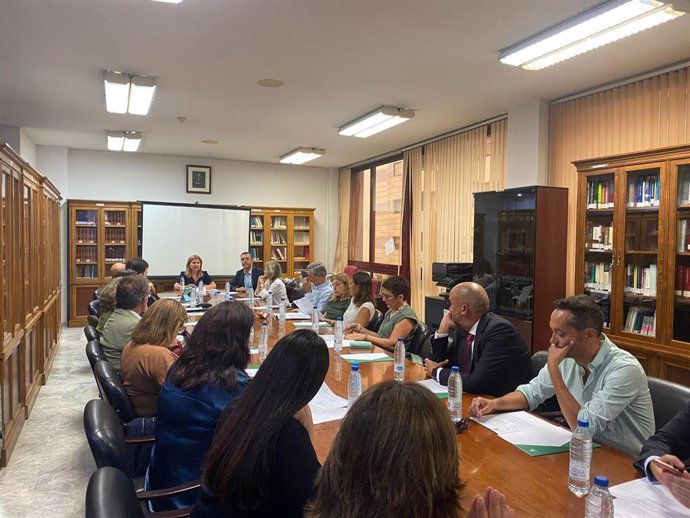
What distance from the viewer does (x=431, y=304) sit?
6227mm

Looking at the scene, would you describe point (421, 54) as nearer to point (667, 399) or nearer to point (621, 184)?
point (621, 184)

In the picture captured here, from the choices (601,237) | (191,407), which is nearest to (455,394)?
(191,407)

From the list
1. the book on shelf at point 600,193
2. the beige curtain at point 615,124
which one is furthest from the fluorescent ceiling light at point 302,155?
the book on shelf at point 600,193

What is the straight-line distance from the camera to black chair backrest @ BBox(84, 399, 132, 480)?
67.4 inches

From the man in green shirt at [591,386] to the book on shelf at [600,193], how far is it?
2.40 m

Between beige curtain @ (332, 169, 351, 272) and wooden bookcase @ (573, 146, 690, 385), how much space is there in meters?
5.76

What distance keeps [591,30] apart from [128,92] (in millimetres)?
3976

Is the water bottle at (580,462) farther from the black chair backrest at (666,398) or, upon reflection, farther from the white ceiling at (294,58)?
the white ceiling at (294,58)

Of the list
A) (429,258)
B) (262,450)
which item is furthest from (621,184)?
(262,450)

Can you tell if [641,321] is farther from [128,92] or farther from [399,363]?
[128,92]

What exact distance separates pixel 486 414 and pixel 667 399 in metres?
0.76

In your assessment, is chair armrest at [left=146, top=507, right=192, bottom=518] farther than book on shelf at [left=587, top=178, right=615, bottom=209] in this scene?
No

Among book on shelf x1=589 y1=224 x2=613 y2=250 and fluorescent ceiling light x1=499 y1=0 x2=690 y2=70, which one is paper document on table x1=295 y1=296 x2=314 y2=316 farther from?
fluorescent ceiling light x1=499 y1=0 x2=690 y2=70

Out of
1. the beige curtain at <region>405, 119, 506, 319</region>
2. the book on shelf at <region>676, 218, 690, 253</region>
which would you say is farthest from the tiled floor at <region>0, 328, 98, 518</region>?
the beige curtain at <region>405, 119, 506, 319</region>
